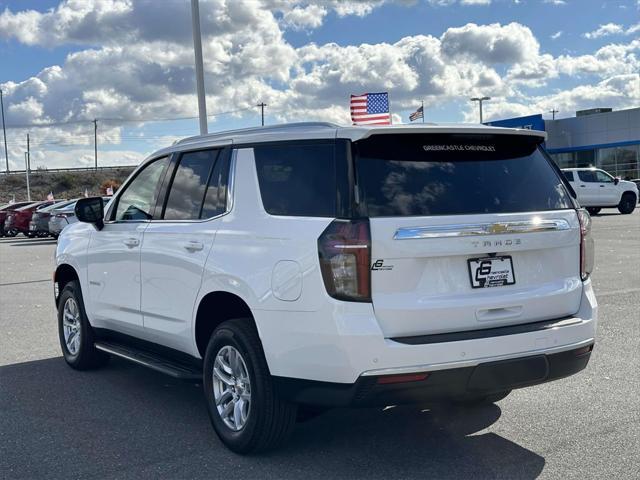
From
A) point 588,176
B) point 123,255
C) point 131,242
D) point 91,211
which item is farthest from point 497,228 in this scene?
point 588,176

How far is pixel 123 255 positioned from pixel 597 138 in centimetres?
5373

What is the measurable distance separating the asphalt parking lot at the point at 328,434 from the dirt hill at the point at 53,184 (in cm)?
9593

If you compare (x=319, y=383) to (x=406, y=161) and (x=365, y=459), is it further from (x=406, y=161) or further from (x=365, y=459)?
(x=406, y=161)

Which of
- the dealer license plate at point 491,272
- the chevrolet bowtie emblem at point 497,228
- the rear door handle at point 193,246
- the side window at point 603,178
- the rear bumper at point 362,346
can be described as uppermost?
the side window at point 603,178

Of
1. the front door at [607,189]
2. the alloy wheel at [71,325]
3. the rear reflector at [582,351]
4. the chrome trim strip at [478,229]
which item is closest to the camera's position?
the chrome trim strip at [478,229]

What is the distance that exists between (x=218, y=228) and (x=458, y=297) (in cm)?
158

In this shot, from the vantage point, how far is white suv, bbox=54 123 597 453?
403 cm

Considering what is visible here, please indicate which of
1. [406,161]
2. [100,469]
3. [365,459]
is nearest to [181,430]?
[100,469]

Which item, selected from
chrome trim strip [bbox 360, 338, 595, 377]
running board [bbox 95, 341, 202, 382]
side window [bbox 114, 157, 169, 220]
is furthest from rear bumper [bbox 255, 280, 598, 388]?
side window [bbox 114, 157, 169, 220]

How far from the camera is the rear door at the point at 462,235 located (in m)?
4.06

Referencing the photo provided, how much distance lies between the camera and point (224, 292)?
4.73 meters

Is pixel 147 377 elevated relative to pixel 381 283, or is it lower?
lower

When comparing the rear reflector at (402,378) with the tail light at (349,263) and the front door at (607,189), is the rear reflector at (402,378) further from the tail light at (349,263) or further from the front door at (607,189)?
the front door at (607,189)

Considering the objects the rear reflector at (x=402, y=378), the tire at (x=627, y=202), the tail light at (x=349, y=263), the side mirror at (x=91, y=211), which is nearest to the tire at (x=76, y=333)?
the side mirror at (x=91, y=211)
